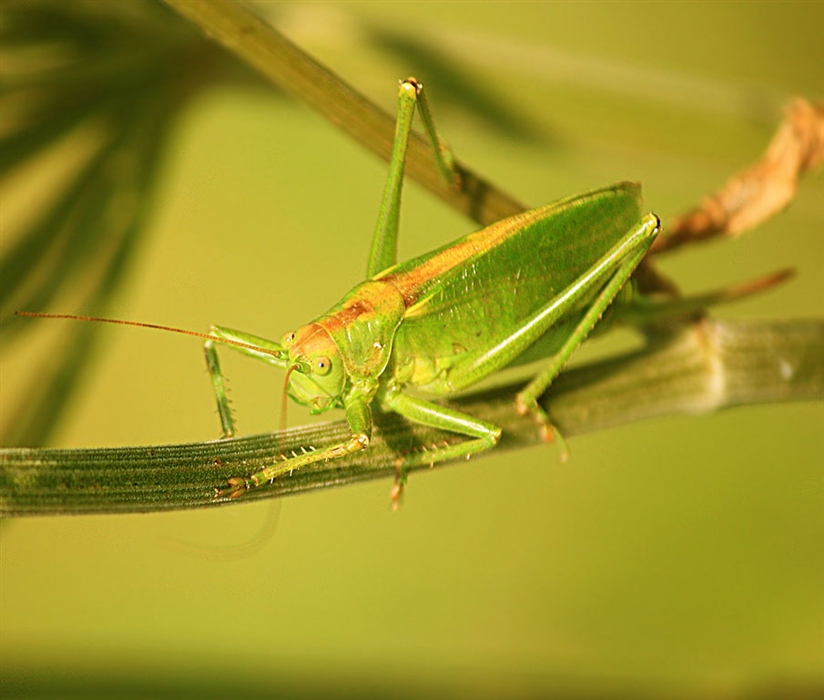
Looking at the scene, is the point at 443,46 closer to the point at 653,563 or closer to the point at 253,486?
the point at 253,486

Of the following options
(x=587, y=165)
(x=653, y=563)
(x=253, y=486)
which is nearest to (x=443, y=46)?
(x=587, y=165)

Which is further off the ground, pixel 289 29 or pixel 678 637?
pixel 289 29

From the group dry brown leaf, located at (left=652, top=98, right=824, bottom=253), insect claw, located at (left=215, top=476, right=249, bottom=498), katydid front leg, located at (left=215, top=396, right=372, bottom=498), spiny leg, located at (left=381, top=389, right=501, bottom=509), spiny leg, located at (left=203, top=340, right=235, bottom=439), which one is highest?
dry brown leaf, located at (left=652, top=98, right=824, bottom=253)

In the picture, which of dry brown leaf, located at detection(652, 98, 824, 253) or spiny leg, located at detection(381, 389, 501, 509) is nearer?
spiny leg, located at detection(381, 389, 501, 509)

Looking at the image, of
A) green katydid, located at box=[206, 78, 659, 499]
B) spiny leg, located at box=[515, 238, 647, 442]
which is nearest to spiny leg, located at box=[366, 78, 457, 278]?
green katydid, located at box=[206, 78, 659, 499]

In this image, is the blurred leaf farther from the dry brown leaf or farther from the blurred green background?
the dry brown leaf

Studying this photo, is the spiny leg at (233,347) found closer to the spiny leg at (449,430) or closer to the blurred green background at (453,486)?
the blurred green background at (453,486)
